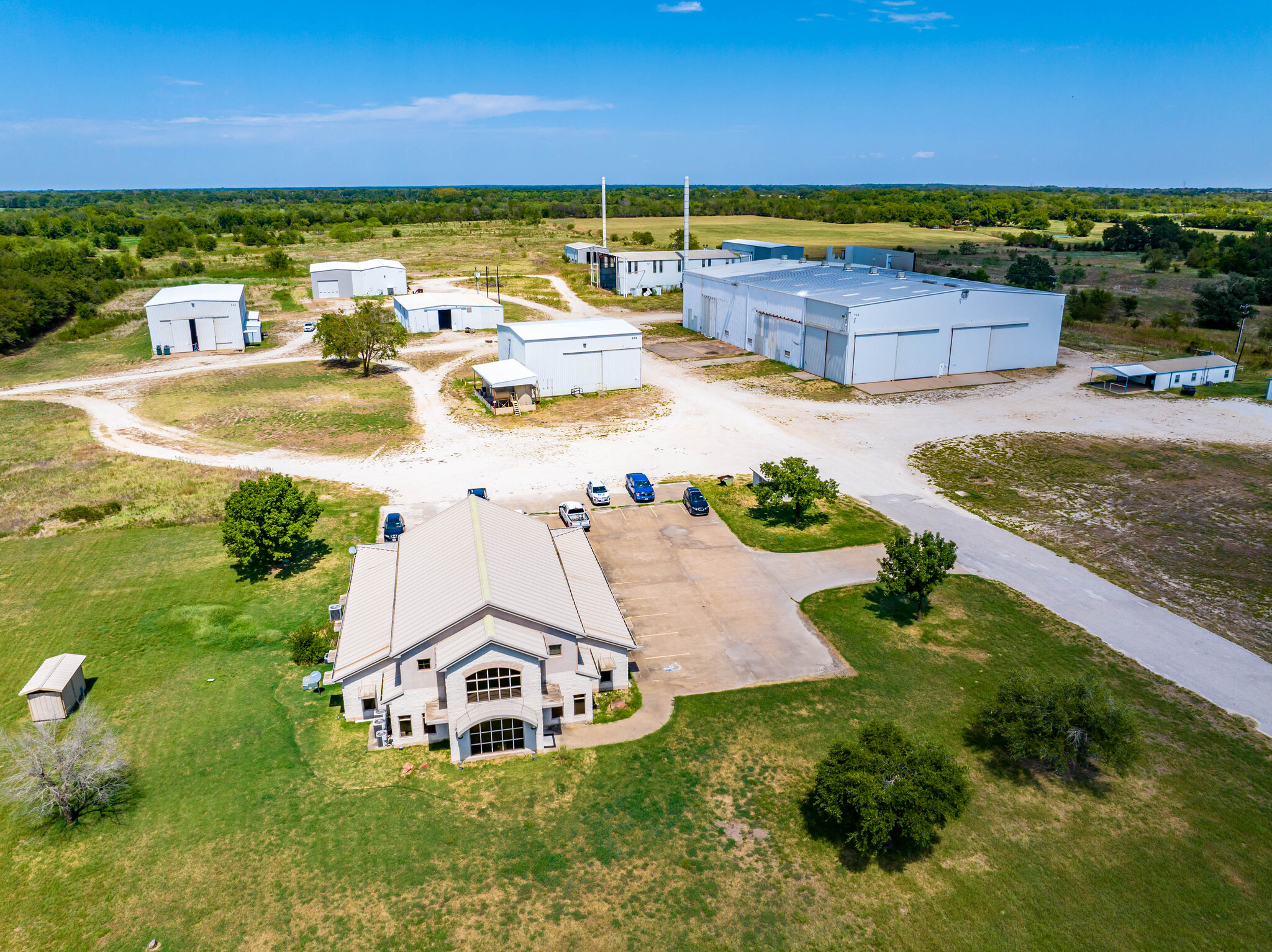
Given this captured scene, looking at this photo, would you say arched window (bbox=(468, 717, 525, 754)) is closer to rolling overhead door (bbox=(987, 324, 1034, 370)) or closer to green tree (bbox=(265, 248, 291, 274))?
rolling overhead door (bbox=(987, 324, 1034, 370))

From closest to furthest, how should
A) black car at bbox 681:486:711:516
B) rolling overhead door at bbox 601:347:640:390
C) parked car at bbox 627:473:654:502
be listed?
black car at bbox 681:486:711:516 → parked car at bbox 627:473:654:502 → rolling overhead door at bbox 601:347:640:390

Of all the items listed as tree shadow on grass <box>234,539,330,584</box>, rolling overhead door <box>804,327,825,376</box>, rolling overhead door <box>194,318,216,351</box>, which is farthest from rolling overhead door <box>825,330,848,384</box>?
rolling overhead door <box>194,318,216,351</box>

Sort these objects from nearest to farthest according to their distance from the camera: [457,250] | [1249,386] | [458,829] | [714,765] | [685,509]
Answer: [458,829] < [714,765] < [685,509] < [1249,386] < [457,250]

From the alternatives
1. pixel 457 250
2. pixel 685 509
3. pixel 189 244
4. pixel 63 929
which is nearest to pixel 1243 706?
pixel 685 509

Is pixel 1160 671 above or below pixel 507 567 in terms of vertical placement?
below

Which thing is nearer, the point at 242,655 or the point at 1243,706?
the point at 1243,706

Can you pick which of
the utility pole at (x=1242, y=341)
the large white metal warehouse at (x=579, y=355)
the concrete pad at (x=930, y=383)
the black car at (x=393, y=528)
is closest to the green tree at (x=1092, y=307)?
the utility pole at (x=1242, y=341)

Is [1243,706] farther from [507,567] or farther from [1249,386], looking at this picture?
[1249,386]

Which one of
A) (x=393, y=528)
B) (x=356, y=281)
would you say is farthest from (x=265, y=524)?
(x=356, y=281)
